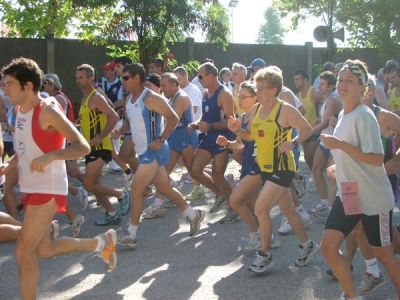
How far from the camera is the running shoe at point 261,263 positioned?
219 inches

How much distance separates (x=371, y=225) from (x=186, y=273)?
201cm

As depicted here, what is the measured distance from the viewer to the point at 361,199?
4.40 metres

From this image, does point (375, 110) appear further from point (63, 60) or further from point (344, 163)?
point (63, 60)

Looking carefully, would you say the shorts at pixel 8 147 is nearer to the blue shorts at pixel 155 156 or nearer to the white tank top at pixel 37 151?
the blue shorts at pixel 155 156

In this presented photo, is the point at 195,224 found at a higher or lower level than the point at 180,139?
lower

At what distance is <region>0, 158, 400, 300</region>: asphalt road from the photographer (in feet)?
17.0

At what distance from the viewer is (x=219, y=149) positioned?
26.0 ft

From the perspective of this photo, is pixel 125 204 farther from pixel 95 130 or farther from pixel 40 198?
pixel 40 198

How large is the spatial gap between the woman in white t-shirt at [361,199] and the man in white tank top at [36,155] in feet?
6.21

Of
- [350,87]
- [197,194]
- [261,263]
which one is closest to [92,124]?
[197,194]

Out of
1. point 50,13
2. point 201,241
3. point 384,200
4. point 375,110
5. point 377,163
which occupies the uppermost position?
point 50,13

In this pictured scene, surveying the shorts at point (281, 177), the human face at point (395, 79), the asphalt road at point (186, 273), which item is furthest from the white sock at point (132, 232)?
the human face at point (395, 79)

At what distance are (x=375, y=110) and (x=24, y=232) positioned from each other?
9.85 feet

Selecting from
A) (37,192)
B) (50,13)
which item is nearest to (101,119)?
(37,192)
